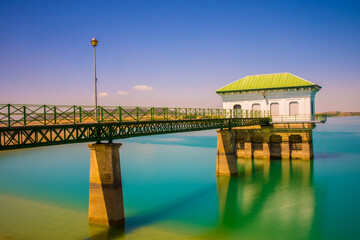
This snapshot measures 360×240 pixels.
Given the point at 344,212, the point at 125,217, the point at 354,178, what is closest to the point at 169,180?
the point at 125,217

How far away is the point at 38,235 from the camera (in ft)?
55.7

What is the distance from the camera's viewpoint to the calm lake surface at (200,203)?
17484mm

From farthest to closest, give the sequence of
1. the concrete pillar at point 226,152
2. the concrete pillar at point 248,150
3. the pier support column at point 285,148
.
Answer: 1. the concrete pillar at point 248,150
2. the pier support column at point 285,148
3. the concrete pillar at point 226,152

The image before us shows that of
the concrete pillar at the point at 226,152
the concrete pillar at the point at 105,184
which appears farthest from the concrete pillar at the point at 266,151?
the concrete pillar at the point at 105,184

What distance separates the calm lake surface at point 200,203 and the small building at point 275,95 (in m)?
7.36

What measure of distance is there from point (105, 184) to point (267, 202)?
1310 cm

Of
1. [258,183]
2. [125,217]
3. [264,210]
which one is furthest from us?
[258,183]

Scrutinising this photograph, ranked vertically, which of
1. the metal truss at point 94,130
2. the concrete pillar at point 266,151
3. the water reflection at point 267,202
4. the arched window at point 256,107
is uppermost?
the arched window at point 256,107

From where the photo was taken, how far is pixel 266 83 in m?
42.7

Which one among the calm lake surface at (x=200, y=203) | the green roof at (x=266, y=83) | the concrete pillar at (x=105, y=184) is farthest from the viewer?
the green roof at (x=266, y=83)

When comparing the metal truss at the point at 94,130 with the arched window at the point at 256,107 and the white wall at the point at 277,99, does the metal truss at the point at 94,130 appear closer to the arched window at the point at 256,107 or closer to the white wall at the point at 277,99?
the white wall at the point at 277,99

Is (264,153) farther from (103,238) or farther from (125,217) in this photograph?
(103,238)

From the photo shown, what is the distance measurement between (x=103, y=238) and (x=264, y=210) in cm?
1168

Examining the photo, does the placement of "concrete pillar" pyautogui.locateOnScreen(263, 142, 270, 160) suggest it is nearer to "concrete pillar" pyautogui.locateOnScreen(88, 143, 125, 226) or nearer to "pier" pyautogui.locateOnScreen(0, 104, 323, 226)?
"pier" pyautogui.locateOnScreen(0, 104, 323, 226)
